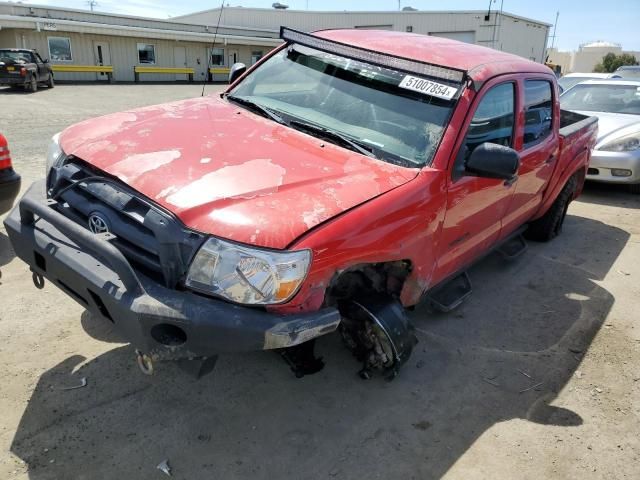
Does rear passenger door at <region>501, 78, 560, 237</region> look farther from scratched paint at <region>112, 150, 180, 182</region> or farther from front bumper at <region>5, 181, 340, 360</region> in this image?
scratched paint at <region>112, 150, 180, 182</region>

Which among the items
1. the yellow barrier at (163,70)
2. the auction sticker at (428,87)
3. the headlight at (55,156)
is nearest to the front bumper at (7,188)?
the headlight at (55,156)

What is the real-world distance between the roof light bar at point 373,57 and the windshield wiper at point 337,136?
0.63m

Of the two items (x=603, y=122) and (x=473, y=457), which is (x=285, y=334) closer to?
(x=473, y=457)

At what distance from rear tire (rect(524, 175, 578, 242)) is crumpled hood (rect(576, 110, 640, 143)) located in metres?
2.51

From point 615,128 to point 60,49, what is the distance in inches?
1106

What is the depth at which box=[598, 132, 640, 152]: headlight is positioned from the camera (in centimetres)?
748

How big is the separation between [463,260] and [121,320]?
237cm

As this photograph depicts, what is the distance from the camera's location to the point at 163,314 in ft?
7.02

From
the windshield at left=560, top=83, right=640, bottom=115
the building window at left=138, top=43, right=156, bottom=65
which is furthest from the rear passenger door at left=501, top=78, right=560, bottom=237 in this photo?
the building window at left=138, top=43, right=156, bottom=65

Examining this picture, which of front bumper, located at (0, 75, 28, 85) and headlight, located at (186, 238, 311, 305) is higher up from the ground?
headlight, located at (186, 238, 311, 305)

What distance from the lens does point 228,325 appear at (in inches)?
84.0

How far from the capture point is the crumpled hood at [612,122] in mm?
7688

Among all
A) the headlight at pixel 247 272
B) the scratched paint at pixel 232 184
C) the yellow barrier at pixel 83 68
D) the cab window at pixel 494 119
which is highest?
the cab window at pixel 494 119

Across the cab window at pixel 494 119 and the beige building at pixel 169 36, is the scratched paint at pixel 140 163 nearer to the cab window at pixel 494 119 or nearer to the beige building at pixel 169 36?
the cab window at pixel 494 119
